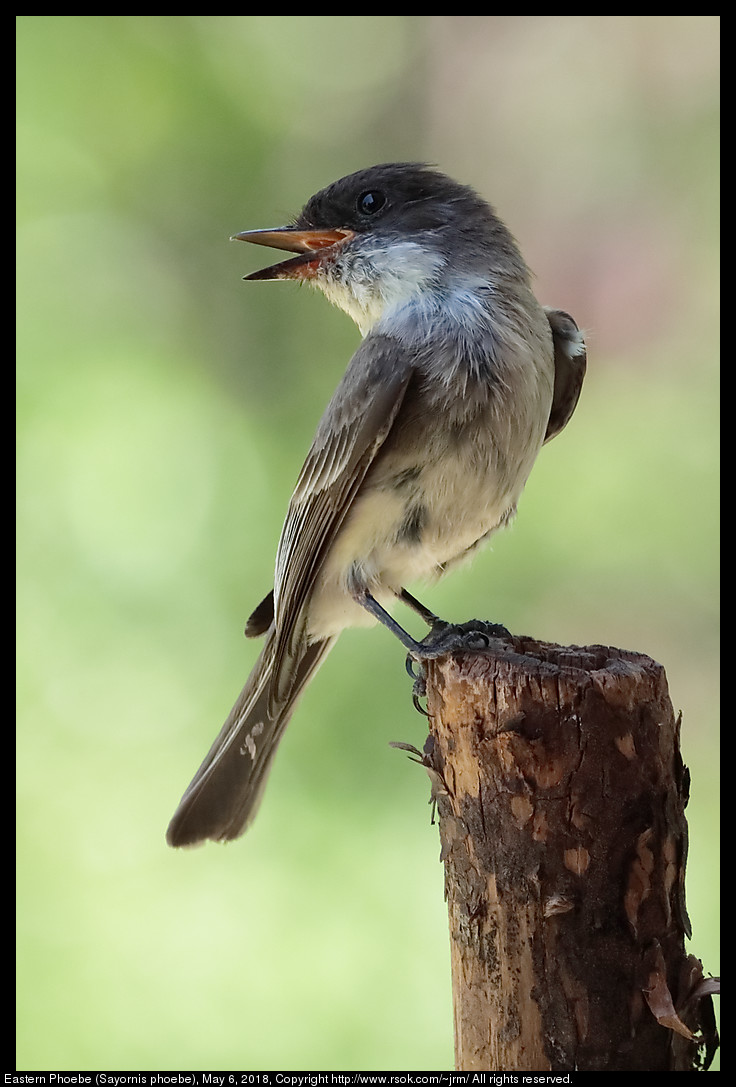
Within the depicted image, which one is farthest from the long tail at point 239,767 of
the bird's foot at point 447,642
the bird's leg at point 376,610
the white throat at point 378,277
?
the white throat at point 378,277

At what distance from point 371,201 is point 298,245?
9.0 inches

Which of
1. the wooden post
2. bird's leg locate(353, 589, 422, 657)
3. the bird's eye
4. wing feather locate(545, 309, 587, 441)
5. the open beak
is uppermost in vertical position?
the bird's eye

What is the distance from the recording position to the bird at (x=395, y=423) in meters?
2.34

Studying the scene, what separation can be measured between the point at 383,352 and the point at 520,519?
1.49 m

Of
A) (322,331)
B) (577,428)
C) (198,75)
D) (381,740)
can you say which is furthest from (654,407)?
(198,75)

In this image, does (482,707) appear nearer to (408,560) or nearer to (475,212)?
(408,560)

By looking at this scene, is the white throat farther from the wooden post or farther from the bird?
the wooden post

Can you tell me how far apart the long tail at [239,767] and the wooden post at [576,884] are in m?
0.93

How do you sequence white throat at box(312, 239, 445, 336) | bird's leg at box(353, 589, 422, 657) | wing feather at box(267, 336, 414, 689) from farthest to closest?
1. white throat at box(312, 239, 445, 336)
2. bird's leg at box(353, 589, 422, 657)
3. wing feather at box(267, 336, 414, 689)

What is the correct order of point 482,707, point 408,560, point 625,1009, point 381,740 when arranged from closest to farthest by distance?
point 625,1009, point 482,707, point 408,560, point 381,740

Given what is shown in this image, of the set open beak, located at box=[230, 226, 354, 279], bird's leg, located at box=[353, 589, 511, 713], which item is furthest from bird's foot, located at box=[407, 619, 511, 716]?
open beak, located at box=[230, 226, 354, 279]

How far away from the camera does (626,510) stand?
3.79 metres

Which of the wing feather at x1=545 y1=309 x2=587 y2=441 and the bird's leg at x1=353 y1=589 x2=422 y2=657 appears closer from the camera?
the bird's leg at x1=353 y1=589 x2=422 y2=657

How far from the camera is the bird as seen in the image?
234 centimetres
